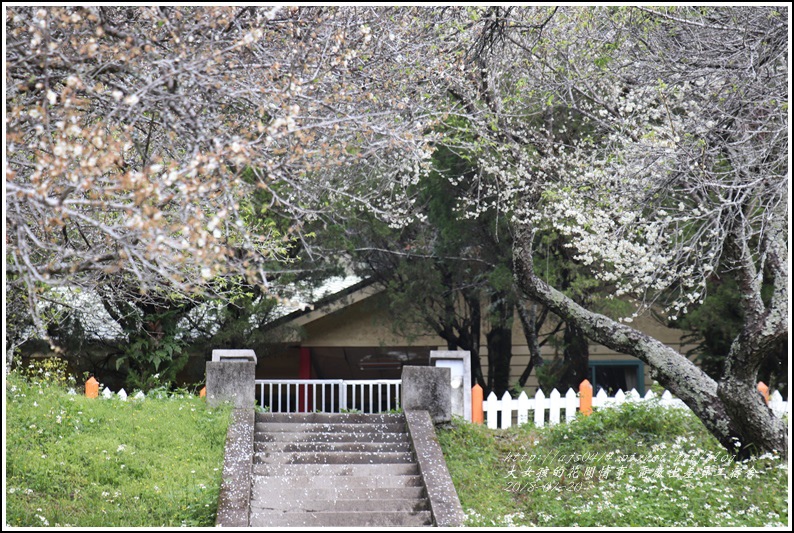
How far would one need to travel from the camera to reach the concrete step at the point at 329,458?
10031mm

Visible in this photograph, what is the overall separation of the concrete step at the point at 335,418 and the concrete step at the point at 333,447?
2.60 feet

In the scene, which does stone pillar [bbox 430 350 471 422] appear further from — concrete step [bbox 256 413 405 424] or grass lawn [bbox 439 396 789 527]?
concrete step [bbox 256 413 405 424]

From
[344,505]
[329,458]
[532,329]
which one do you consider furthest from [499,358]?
[344,505]

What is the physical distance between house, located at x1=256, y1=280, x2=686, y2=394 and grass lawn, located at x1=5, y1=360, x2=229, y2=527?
220 inches

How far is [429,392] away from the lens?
1159 centimetres

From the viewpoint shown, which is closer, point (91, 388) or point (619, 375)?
point (91, 388)

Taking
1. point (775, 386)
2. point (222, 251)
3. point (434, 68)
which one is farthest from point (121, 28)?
point (775, 386)

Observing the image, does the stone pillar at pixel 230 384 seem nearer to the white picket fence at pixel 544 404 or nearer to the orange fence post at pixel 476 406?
the orange fence post at pixel 476 406

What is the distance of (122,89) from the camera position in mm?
6090

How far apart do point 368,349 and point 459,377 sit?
6.59 meters

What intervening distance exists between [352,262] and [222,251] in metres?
11.6

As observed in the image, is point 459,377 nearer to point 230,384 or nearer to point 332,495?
point 230,384

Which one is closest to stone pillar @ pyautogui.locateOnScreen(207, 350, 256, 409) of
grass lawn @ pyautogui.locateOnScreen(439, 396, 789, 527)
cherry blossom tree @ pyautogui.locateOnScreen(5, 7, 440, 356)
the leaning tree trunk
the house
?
grass lawn @ pyautogui.locateOnScreen(439, 396, 789, 527)

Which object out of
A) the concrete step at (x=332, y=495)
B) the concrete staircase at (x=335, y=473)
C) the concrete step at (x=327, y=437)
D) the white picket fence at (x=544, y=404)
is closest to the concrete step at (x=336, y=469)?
the concrete staircase at (x=335, y=473)
